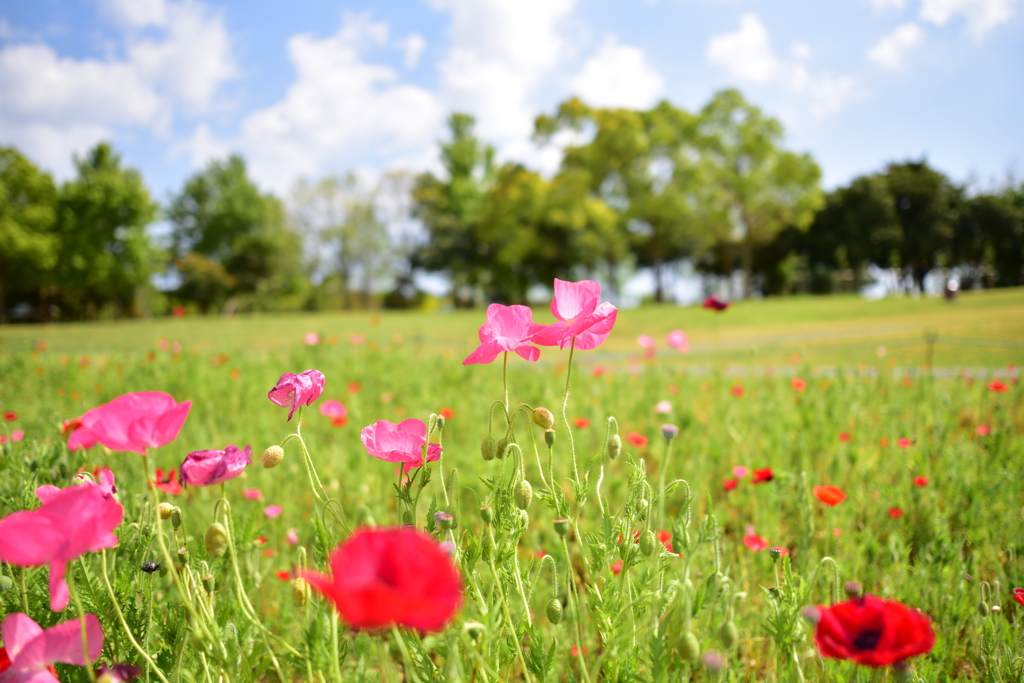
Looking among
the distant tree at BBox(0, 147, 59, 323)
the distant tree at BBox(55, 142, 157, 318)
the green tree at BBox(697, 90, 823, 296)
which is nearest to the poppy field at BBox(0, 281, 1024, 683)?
the green tree at BBox(697, 90, 823, 296)

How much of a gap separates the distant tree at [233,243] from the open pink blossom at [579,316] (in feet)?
114

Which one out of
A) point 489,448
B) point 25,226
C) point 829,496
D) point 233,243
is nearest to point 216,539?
point 489,448

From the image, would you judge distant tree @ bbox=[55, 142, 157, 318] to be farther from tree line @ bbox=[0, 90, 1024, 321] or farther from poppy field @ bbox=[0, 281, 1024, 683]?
poppy field @ bbox=[0, 281, 1024, 683]

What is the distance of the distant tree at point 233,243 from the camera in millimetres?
32688

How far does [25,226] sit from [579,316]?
3326 centimetres

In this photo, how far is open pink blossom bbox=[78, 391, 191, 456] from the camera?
0.68 metres

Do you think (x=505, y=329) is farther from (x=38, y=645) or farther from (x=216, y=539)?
(x=38, y=645)

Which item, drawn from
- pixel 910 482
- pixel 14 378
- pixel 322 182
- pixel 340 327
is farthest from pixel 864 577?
pixel 322 182

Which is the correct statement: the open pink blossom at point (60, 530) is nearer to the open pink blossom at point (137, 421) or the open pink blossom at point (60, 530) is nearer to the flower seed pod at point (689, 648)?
the open pink blossom at point (137, 421)

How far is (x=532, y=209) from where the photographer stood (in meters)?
26.5

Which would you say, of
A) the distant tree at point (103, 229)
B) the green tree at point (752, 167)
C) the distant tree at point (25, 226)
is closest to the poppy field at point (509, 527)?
the green tree at point (752, 167)

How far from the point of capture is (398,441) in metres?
0.86

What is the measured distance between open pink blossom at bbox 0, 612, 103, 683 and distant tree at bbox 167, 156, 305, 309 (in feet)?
114

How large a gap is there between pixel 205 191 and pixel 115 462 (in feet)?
134
